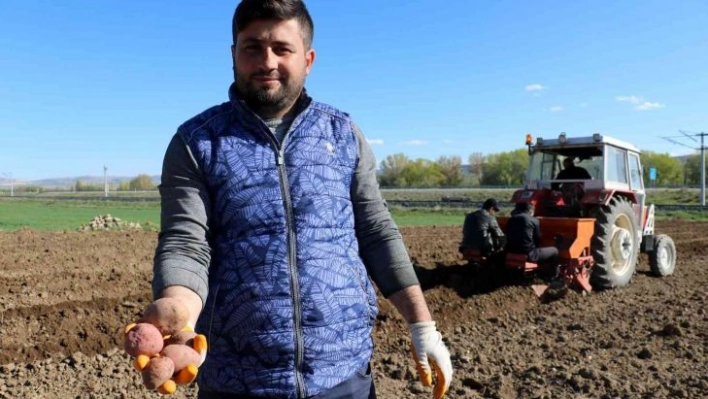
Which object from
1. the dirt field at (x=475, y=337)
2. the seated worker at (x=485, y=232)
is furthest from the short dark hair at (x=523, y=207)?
the dirt field at (x=475, y=337)

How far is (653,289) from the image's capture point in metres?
8.00

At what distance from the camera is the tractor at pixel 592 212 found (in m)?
7.32

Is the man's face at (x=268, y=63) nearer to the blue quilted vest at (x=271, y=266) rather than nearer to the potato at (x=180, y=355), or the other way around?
the blue quilted vest at (x=271, y=266)

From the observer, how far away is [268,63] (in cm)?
177

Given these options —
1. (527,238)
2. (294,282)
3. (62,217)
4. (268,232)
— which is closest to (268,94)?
(268,232)

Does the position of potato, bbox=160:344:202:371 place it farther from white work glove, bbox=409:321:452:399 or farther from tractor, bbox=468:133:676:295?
tractor, bbox=468:133:676:295

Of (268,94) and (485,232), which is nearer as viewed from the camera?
(268,94)

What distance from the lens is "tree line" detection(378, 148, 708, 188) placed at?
75250mm

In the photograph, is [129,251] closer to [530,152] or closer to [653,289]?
[530,152]

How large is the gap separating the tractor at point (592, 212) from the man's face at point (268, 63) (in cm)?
567

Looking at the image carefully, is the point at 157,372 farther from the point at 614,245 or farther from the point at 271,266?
the point at 614,245

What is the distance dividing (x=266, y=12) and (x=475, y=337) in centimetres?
447

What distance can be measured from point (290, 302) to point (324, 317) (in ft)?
0.38

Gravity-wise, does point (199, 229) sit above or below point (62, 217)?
above
